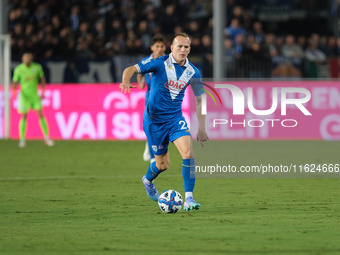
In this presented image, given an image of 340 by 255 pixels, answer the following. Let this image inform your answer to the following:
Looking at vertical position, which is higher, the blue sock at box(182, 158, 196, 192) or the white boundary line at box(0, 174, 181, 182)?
the blue sock at box(182, 158, 196, 192)

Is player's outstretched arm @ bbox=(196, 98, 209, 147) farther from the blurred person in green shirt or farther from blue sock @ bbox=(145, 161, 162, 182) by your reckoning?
the blurred person in green shirt

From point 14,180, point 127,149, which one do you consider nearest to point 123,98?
point 127,149

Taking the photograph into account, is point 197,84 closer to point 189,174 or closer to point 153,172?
point 189,174

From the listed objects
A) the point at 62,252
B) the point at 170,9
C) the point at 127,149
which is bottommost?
the point at 127,149

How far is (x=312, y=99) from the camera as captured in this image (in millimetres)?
19766

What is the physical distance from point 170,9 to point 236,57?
2801 mm

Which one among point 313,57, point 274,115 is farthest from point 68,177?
point 313,57

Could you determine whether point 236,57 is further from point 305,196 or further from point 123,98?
point 305,196

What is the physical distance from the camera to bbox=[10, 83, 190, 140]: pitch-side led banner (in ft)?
67.4

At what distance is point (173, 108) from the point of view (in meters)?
9.43

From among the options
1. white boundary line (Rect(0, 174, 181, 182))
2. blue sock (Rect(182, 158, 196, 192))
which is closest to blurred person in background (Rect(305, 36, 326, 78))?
white boundary line (Rect(0, 174, 181, 182))

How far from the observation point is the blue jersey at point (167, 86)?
30.5 feet

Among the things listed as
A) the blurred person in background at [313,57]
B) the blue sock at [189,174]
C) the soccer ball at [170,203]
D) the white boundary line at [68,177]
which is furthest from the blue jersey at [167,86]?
the blurred person in background at [313,57]

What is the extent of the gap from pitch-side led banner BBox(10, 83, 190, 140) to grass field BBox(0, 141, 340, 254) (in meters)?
4.58
